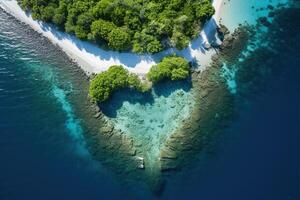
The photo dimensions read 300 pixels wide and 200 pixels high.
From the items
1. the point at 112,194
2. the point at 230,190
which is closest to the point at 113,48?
the point at 112,194

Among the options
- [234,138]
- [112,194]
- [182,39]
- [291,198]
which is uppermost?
[182,39]

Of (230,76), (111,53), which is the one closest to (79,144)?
(111,53)

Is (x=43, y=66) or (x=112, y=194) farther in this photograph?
(x=43, y=66)

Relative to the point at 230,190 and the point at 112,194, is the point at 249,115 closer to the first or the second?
the point at 230,190

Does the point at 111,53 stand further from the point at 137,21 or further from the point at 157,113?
the point at 157,113

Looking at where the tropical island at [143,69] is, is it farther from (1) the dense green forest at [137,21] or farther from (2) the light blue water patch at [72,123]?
(2) the light blue water patch at [72,123]

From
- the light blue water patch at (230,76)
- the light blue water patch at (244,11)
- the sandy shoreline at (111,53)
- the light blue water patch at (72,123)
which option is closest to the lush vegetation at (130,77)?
the sandy shoreline at (111,53)

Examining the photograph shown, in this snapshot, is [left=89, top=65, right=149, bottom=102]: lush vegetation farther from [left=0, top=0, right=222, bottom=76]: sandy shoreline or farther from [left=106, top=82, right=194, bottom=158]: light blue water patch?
[left=106, top=82, right=194, bottom=158]: light blue water patch
